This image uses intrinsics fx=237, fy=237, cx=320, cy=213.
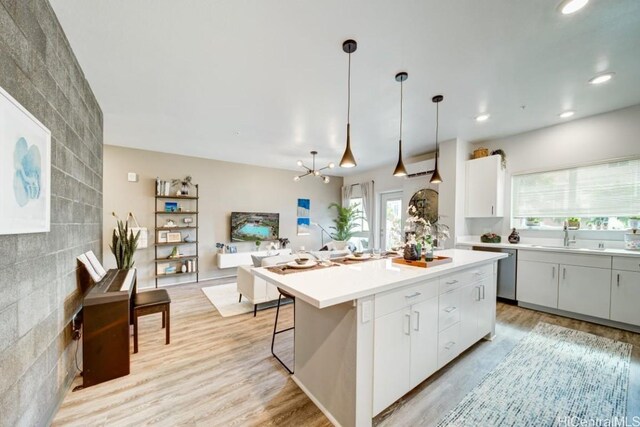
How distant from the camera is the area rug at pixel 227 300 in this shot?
3467 millimetres

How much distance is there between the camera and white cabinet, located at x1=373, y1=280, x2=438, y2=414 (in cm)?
150

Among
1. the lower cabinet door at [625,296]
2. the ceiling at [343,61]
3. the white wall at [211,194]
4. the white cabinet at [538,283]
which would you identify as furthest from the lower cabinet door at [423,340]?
the white wall at [211,194]

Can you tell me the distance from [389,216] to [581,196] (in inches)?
138

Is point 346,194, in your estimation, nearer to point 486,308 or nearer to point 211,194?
point 211,194

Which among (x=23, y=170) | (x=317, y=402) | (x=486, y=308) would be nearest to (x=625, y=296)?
(x=486, y=308)

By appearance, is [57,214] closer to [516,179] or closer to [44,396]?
[44,396]

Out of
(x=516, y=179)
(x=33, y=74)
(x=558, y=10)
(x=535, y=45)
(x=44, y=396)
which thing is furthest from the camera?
(x=516, y=179)

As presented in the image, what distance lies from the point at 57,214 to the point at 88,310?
807 mm

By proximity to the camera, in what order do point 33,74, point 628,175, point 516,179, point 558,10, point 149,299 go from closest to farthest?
point 33,74 → point 558,10 → point 149,299 → point 628,175 → point 516,179

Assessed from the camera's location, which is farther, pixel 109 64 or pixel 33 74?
pixel 109 64

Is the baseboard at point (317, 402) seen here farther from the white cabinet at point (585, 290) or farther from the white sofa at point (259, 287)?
the white cabinet at point (585, 290)

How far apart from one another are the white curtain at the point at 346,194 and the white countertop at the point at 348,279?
506cm

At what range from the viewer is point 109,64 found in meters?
2.13

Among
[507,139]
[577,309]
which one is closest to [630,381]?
[577,309]
